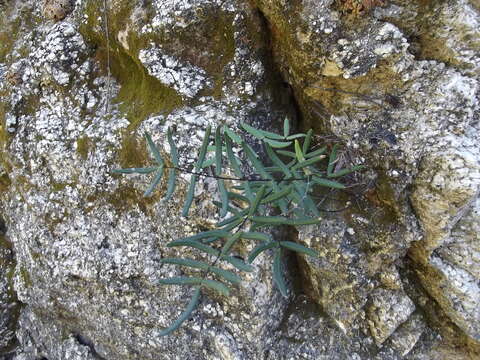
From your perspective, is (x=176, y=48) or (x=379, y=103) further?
(x=176, y=48)

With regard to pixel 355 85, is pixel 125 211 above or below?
below

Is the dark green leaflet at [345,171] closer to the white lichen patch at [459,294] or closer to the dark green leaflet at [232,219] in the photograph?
the dark green leaflet at [232,219]

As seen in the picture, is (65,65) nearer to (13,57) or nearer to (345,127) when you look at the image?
(13,57)

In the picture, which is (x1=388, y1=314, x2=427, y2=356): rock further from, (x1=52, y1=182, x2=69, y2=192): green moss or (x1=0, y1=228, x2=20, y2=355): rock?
(x1=0, y1=228, x2=20, y2=355): rock

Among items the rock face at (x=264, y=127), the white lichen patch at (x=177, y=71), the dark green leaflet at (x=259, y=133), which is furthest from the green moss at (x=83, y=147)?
the dark green leaflet at (x=259, y=133)

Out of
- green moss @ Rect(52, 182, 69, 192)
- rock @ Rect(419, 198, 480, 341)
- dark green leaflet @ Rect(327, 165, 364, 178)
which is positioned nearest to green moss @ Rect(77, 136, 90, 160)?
green moss @ Rect(52, 182, 69, 192)

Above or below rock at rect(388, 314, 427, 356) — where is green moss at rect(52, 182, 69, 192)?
above

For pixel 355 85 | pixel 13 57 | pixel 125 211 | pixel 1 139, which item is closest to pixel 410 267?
pixel 355 85
